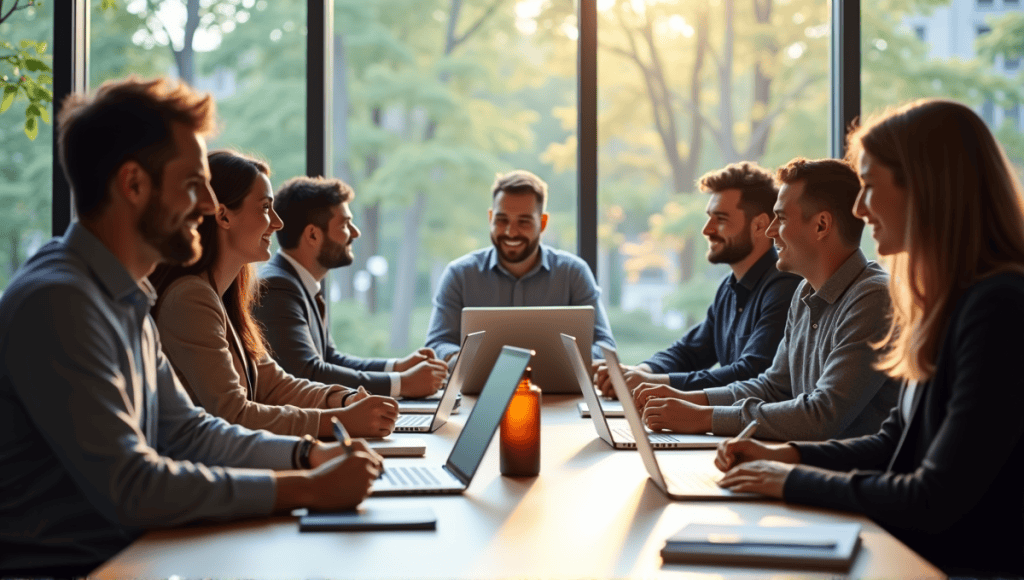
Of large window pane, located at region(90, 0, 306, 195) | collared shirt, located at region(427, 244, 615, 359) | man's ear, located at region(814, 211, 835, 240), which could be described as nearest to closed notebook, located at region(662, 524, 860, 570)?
man's ear, located at region(814, 211, 835, 240)

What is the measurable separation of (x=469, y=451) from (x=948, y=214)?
954 millimetres

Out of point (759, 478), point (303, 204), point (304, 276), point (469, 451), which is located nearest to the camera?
point (759, 478)

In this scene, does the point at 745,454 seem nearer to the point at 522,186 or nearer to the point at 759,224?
the point at 759,224

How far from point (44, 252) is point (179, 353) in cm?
63

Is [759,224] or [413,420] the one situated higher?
[759,224]

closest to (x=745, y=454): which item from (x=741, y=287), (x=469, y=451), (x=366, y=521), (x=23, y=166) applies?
(x=469, y=451)

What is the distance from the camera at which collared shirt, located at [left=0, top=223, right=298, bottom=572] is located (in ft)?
4.17

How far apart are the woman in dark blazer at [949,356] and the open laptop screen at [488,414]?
43 centimetres

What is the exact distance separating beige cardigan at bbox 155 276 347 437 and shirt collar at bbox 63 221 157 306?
0.59 meters

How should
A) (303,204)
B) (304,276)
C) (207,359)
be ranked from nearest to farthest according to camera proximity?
(207,359) < (304,276) < (303,204)

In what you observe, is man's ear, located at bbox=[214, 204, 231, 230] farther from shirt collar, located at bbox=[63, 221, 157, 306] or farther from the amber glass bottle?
the amber glass bottle

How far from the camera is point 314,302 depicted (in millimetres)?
3211

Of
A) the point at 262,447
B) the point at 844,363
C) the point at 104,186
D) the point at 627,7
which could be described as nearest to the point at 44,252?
the point at 104,186

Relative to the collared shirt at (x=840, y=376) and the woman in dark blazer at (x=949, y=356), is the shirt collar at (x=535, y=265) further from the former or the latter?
the woman in dark blazer at (x=949, y=356)
